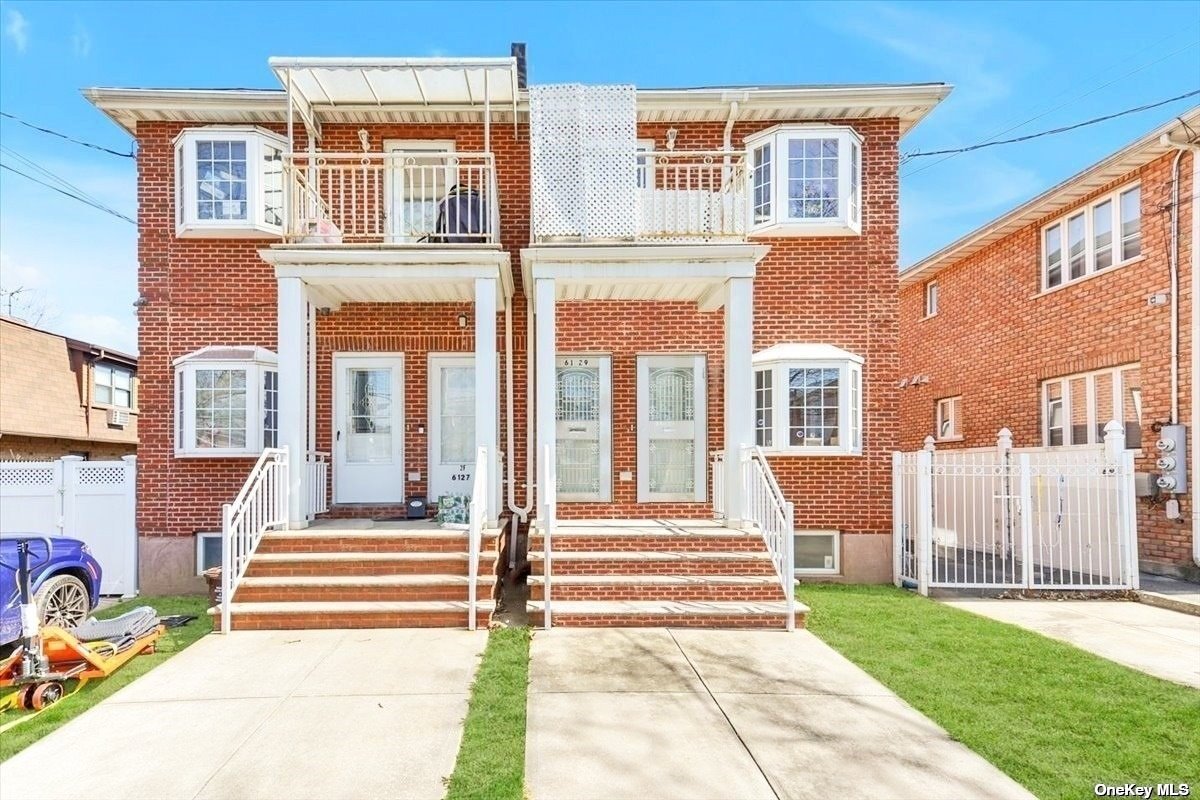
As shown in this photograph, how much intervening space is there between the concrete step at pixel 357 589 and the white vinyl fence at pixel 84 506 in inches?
141

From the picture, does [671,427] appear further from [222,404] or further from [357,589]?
[222,404]

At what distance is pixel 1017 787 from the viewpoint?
139 inches

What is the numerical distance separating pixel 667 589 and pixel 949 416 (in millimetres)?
10647

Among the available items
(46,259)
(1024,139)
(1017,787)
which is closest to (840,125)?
(1024,139)

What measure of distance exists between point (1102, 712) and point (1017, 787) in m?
1.53

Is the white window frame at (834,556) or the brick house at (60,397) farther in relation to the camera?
the brick house at (60,397)

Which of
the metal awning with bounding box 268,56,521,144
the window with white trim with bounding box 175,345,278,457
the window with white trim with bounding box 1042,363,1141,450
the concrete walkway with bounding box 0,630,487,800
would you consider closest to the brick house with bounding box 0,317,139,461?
the window with white trim with bounding box 175,345,278,457

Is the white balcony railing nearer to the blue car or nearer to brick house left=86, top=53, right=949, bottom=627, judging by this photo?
brick house left=86, top=53, right=949, bottom=627

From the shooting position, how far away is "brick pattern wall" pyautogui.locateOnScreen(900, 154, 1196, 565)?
9406 millimetres

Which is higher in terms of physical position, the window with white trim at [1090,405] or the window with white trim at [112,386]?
the window with white trim at [112,386]

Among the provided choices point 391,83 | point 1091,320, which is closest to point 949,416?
point 1091,320

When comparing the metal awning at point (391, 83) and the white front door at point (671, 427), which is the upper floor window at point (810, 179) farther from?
the metal awning at point (391, 83)

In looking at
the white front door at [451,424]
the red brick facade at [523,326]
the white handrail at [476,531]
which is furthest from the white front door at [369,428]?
the white handrail at [476,531]

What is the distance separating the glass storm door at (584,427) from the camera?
31.0 feet
